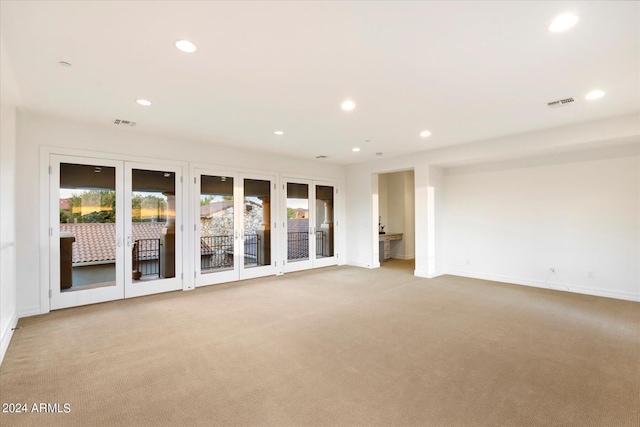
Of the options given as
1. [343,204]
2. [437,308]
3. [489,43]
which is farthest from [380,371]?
[343,204]

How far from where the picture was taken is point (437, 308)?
423 cm

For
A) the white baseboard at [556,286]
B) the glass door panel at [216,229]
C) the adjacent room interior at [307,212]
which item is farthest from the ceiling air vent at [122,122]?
the white baseboard at [556,286]

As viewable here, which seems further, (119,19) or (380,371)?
(380,371)

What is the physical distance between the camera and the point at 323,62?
8.68 ft

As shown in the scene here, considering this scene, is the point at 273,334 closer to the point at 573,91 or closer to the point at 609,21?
the point at 609,21

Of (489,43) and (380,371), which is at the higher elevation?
(489,43)

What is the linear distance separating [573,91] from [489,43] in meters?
1.69

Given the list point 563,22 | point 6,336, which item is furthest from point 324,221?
point 563,22

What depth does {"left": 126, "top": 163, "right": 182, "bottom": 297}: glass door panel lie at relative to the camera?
483cm

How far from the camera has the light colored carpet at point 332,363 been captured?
202 centimetres

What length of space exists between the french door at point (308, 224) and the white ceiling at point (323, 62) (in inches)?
108

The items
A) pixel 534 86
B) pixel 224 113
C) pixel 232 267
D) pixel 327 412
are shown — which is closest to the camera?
pixel 327 412

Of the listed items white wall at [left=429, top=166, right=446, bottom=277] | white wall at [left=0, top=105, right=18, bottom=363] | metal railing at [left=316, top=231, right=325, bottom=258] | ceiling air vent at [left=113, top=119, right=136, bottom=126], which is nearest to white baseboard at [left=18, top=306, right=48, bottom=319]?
white wall at [left=0, top=105, right=18, bottom=363]

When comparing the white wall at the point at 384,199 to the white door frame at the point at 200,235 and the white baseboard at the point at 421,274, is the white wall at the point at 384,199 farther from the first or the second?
the white door frame at the point at 200,235
